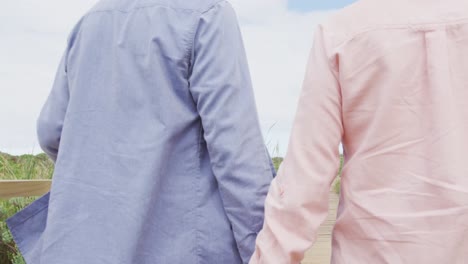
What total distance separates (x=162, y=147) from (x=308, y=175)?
537mm

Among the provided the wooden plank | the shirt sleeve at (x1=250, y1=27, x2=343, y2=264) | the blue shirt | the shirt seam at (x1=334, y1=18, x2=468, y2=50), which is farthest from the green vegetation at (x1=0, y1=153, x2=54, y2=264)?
the shirt seam at (x1=334, y1=18, x2=468, y2=50)

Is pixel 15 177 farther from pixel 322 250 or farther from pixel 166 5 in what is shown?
pixel 166 5

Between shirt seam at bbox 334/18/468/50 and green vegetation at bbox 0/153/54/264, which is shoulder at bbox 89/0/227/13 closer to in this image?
shirt seam at bbox 334/18/468/50

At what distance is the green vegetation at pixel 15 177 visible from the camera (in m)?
4.88

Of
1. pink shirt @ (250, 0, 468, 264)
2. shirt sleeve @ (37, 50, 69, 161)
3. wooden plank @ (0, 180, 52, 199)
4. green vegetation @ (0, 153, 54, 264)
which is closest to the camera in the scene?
pink shirt @ (250, 0, 468, 264)

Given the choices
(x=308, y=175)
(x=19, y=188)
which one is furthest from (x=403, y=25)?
(x=19, y=188)

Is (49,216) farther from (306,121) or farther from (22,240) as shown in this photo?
(306,121)

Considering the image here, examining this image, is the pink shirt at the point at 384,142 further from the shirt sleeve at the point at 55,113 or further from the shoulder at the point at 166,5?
the shirt sleeve at the point at 55,113

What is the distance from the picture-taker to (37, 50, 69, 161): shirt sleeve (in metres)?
2.67

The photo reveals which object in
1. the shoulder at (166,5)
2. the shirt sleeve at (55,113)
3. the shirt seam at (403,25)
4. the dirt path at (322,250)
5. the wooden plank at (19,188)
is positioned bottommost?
the dirt path at (322,250)

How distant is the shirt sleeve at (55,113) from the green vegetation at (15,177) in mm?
1986

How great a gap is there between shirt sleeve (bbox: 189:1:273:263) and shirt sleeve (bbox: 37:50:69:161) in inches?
20.0

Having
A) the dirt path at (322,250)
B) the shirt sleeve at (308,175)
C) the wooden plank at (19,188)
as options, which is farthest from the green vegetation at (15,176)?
the shirt sleeve at (308,175)

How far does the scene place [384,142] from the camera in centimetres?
195
